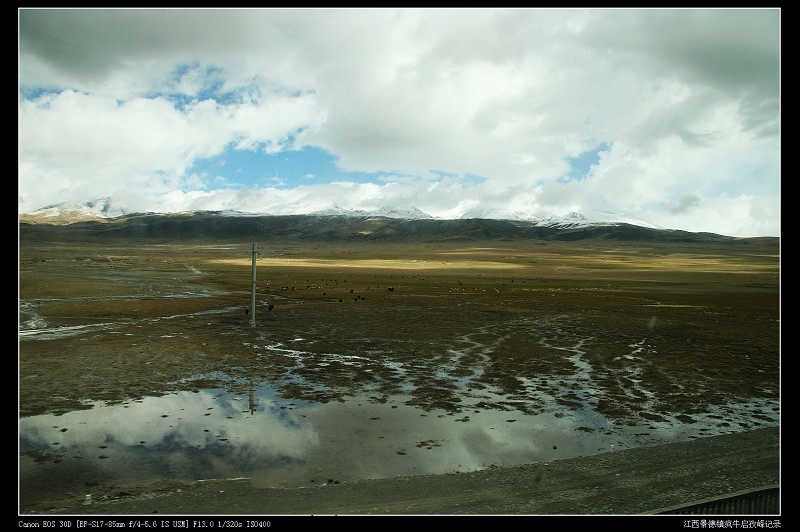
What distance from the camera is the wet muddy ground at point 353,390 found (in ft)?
34.3

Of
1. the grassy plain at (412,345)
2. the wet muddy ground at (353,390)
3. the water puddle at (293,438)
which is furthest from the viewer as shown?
the grassy plain at (412,345)

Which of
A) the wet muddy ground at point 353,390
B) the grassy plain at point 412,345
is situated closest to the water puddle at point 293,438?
the wet muddy ground at point 353,390

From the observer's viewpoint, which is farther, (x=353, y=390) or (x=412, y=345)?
(x=412, y=345)

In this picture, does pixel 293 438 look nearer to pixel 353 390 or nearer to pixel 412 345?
pixel 353 390

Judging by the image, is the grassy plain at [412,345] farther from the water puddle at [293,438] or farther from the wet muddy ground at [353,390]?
the water puddle at [293,438]

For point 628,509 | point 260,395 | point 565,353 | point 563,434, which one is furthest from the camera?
point 565,353

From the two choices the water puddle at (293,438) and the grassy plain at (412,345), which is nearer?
the water puddle at (293,438)

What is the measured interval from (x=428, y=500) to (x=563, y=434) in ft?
16.7

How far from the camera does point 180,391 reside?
50.0 ft

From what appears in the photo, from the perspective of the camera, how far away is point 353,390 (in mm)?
15859

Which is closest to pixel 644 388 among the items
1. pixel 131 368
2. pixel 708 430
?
pixel 708 430

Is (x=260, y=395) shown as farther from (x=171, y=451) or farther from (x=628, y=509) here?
(x=628, y=509)

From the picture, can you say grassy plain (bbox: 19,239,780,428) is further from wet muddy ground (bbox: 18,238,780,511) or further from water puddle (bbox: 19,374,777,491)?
water puddle (bbox: 19,374,777,491)

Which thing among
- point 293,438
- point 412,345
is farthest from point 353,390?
point 412,345
